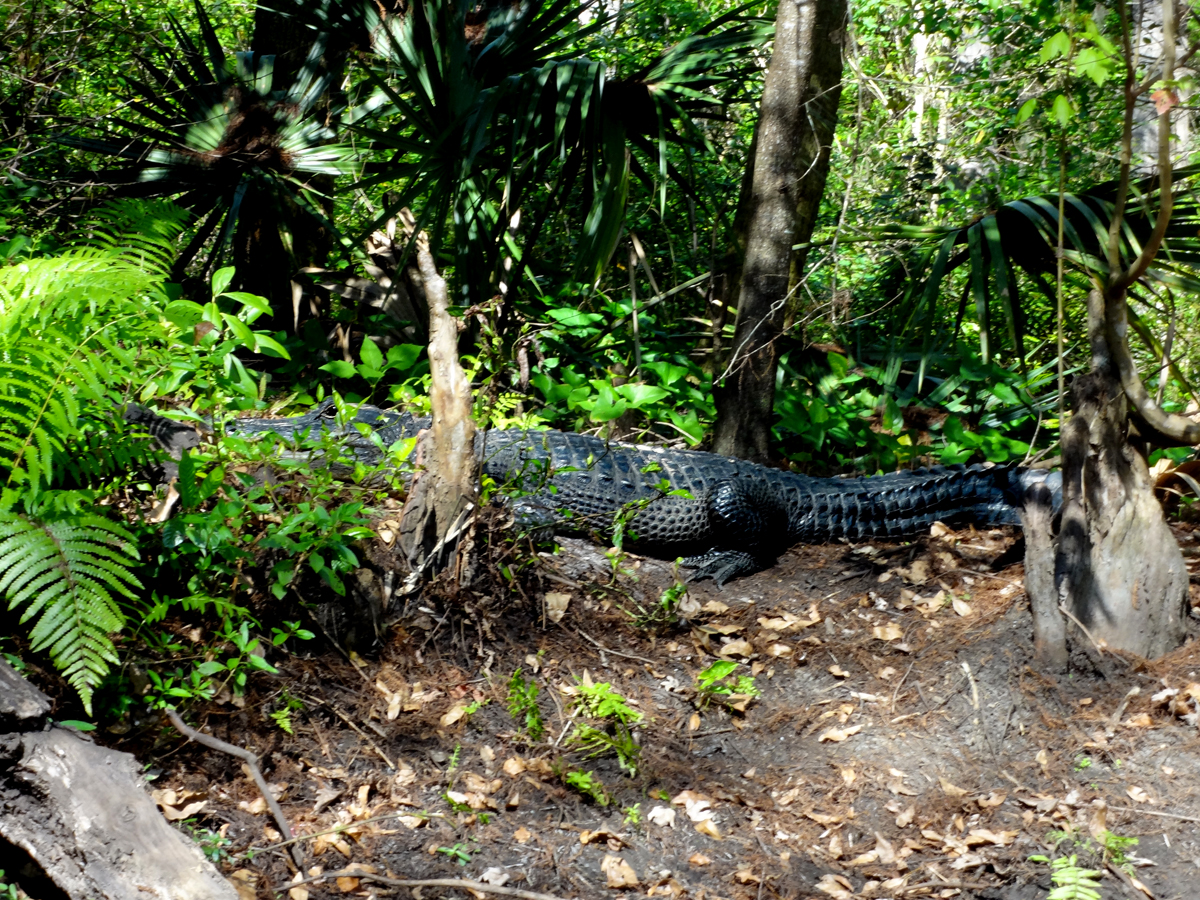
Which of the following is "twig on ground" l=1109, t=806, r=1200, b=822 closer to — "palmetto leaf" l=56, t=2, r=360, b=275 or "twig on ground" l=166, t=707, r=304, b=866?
"twig on ground" l=166, t=707, r=304, b=866

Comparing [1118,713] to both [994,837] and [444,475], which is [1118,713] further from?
[444,475]

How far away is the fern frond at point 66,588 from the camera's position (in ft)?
7.29

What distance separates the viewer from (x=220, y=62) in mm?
5125

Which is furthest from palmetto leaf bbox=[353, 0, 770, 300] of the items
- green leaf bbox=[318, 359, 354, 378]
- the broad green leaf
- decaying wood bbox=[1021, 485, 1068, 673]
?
decaying wood bbox=[1021, 485, 1068, 673]

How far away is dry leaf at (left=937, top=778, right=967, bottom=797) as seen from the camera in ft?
9.86

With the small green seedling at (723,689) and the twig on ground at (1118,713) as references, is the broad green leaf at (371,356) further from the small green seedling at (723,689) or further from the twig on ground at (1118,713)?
the twig on ground at (1118,713)

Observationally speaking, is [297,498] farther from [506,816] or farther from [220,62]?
[220,62]

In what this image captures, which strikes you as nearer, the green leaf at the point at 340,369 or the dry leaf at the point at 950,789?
the dry leaf at the point at 950,789

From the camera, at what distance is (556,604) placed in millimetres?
3785

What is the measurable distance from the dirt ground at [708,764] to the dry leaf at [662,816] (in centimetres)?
1

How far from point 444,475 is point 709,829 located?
4.79ft

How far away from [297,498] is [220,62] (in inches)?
115

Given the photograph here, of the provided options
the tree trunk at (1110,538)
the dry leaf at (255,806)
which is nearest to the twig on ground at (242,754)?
the dry leaf at (255,806)

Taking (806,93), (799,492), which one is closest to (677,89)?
(806,93)
